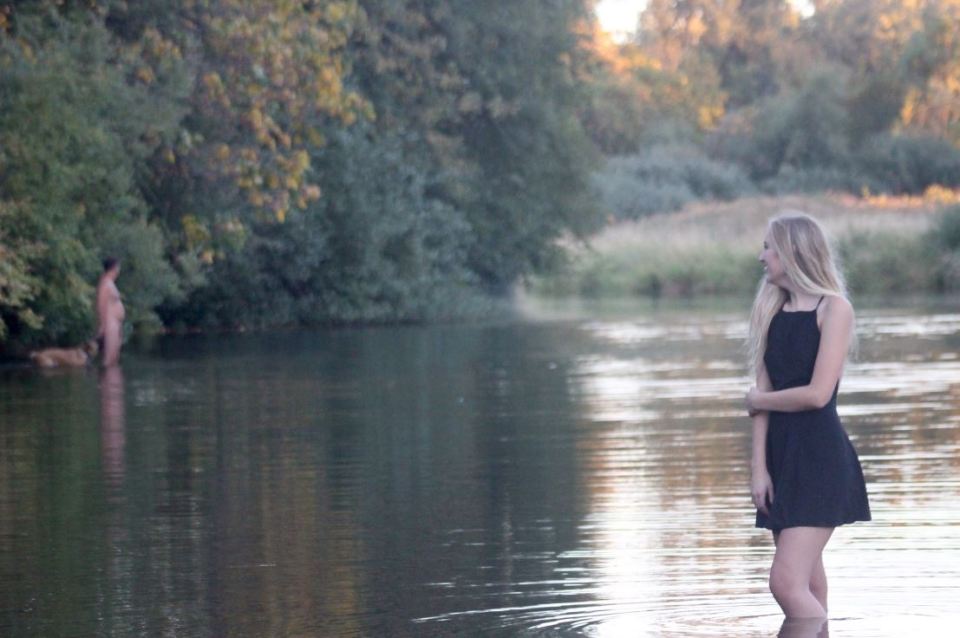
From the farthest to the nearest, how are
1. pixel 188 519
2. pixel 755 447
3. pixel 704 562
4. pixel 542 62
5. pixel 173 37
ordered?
pixel 542 62 → pixel 173 37 → pixel 188 519 → pixel 704 562 → pixel 755 447

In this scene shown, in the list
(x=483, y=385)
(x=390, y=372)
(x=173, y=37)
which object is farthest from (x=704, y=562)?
(x=173, y=37)

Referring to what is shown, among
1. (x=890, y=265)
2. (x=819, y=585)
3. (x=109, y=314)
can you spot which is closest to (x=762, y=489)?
(x=819, y=585)

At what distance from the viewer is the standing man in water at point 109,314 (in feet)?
86.9

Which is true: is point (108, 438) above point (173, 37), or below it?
below

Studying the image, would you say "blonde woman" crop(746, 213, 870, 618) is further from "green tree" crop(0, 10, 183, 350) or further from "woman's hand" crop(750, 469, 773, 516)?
"green tree" crop(0, 10, 183, 350)

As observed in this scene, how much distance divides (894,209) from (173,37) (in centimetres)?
3937

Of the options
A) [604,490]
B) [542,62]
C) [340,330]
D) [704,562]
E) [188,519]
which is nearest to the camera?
[704,562]

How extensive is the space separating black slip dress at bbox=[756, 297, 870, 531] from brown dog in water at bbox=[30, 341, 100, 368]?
20.6 metres

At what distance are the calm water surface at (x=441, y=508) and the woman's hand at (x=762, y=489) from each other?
54cm

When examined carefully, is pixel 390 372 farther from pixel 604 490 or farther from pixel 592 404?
pixel 604 490

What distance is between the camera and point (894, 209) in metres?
64.9

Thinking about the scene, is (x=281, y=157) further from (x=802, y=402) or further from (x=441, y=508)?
(x=802, y=402)

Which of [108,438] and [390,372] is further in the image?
[390,372]

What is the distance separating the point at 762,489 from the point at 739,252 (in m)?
51.8
